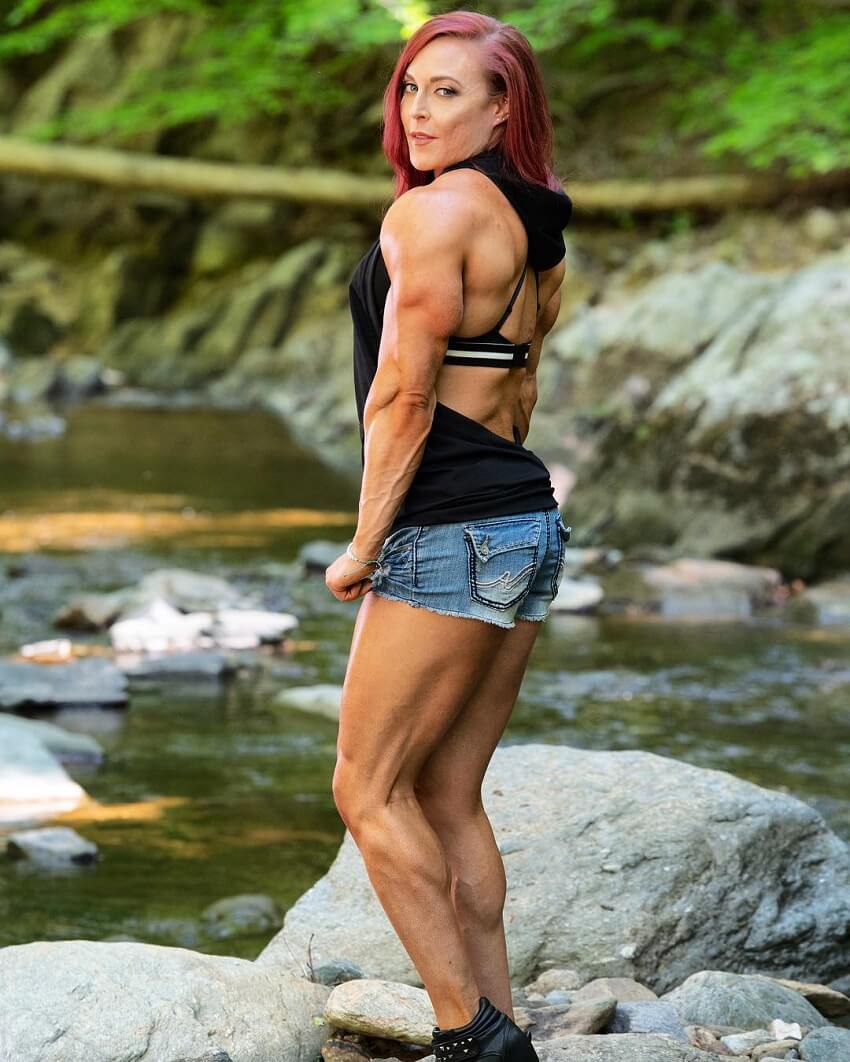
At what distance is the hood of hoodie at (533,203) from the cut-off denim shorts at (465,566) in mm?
498

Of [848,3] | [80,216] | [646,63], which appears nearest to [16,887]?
[848,3]

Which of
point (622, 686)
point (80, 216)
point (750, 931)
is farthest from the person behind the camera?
point (80, 216)

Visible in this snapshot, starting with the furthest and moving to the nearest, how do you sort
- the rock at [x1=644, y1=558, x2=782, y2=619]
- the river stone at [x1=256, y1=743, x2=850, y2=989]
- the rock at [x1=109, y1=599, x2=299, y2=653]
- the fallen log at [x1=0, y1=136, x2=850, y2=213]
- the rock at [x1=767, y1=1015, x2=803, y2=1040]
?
the fallen log at [x1=0, y1=136, x2=850, y2=213], the rock at [x1=644, y1=558, x2=782, y2=619], the rock at [x1=109, y1=599, x2=299, y2=653], the river stone at [x1=256, y1=743, x2=850, y2=989], the rock at [x1=767, y1=1015, x2=803, y2=1040]

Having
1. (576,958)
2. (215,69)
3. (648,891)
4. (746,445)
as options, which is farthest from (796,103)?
(576,958)

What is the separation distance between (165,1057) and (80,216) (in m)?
25.4

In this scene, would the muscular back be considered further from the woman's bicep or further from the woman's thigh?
the woman's thigh

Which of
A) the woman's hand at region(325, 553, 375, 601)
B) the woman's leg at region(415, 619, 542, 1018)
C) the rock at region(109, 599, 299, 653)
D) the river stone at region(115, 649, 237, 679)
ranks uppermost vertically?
the woman's hand at region(325, 553, 375, 601)

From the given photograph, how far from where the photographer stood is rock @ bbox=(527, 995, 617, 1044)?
11.5 feet

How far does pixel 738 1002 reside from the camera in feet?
12.2

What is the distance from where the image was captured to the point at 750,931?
430 cm

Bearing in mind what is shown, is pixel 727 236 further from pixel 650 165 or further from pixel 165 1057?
pixel 165 1057

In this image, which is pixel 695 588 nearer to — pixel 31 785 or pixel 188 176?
pixel 31 785

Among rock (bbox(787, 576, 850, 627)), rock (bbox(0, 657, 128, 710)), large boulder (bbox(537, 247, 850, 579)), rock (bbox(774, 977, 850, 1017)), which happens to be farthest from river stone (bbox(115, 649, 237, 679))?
rock (bbox(774, 977, 850, 1017))

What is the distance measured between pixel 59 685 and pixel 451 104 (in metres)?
4.91
